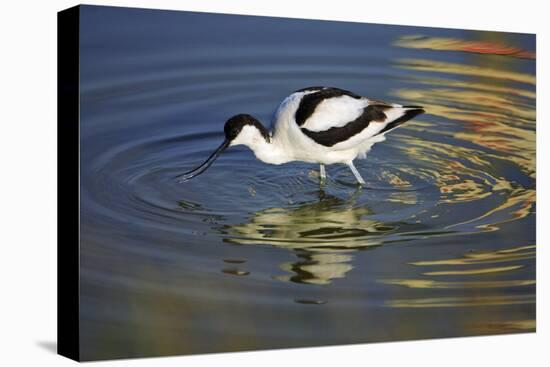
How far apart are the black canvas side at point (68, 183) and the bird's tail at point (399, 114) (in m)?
2.12

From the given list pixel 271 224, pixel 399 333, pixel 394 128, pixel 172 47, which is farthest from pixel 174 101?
pixel 399 333

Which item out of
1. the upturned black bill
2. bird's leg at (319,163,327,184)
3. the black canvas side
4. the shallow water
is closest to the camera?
the black canvas side

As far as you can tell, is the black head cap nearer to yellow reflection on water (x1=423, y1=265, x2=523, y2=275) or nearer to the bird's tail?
the bird's tail

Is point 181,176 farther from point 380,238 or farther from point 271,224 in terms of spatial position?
point 380,238

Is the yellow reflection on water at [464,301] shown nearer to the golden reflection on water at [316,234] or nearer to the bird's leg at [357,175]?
the golden reflection on water at [316,234]

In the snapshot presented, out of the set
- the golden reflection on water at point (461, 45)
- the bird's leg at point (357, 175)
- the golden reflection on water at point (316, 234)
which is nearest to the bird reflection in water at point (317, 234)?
the golden reflection on water at point (316, 234)

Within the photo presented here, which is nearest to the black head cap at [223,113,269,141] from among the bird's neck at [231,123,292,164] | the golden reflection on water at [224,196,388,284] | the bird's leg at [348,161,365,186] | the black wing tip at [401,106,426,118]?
the bird's neck at [231,123,292,164]

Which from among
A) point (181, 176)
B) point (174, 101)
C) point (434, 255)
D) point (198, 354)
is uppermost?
point (174, 101)

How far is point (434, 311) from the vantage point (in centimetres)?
686

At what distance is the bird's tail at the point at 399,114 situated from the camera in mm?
7055

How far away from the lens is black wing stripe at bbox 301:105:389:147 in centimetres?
703

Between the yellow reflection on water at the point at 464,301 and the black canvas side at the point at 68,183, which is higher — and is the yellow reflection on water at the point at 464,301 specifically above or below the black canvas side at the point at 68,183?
below

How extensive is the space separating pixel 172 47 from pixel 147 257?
123cm

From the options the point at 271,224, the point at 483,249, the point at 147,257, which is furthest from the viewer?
the point at 483,249
